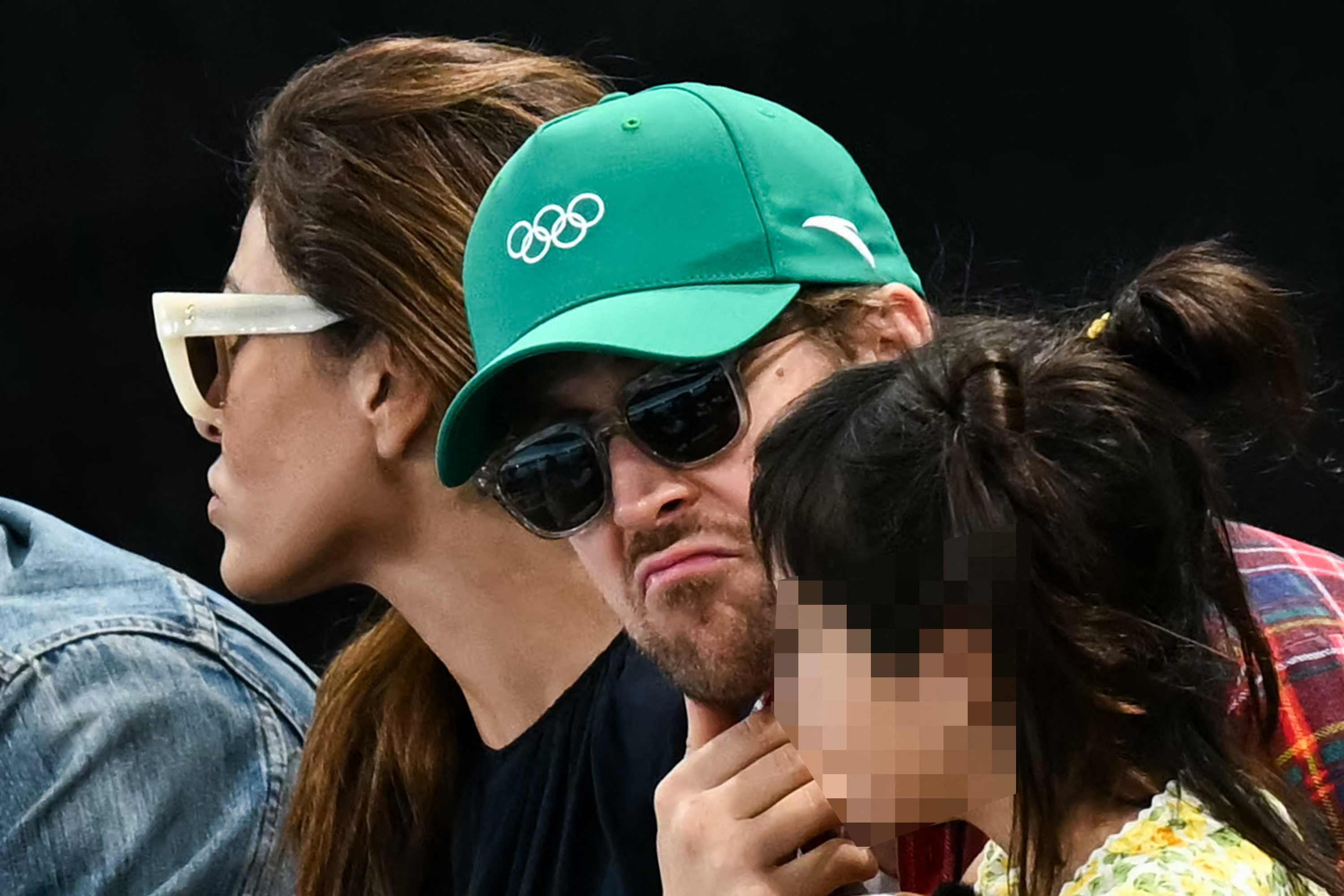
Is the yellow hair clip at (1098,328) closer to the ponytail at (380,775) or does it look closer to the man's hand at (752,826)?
the man's hand at (752,826)

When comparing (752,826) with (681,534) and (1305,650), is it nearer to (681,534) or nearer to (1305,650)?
(681,534)

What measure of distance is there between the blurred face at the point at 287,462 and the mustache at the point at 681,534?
510 mm

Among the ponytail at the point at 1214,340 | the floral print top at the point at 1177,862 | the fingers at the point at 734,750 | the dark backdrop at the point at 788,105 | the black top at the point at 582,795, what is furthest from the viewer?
the dark backdrop at the point at 788,105

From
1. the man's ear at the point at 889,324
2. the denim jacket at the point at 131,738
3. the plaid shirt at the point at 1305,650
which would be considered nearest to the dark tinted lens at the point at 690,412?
the man's ear at the point at 889,324

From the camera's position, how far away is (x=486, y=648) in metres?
1.77

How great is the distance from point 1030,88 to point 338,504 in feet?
2.86

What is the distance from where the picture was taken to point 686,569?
134 centimetres

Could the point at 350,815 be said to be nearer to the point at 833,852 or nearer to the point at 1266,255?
the point at 833,852

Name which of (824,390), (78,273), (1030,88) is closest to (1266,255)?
(1030,88)

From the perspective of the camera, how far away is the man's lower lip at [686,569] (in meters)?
1.33

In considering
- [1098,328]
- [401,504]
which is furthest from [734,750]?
[401,504]

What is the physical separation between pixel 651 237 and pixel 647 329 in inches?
4.0

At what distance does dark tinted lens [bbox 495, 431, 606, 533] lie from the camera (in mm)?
1386

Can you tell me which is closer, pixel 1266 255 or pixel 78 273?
pixel 1266 255
